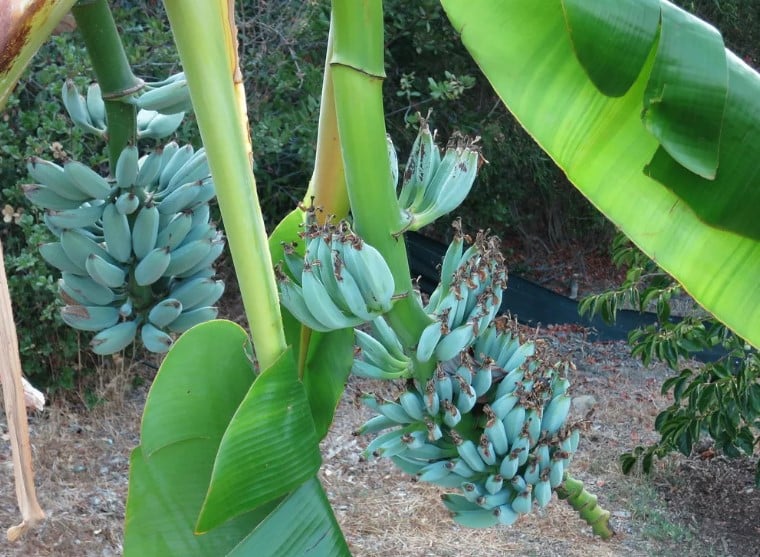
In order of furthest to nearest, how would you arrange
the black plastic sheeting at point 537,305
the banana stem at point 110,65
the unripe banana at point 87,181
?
the black plastic sheeting at point 537,305 → the unripe banana at point 87,181 → the banana stem at point 110,65

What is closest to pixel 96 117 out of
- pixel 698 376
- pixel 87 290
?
pixel 87 290

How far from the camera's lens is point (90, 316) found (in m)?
1.11

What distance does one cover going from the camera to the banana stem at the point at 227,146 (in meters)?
0.52

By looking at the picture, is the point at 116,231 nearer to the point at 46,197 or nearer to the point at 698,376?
the point at 46,197

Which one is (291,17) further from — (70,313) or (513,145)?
(70,313)

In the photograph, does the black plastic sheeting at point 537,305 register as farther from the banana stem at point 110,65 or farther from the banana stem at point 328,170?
the banana stem at point 328,170

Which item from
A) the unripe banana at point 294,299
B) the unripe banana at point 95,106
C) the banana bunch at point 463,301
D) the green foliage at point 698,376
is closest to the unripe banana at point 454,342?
the banana bunch at point 463,301

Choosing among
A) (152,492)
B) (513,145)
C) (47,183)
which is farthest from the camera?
(513,145)

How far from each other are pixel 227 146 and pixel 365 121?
0.38 ft

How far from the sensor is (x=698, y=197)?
64 centimetres

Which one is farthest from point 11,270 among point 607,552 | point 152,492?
point 152,492

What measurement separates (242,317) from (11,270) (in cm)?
104

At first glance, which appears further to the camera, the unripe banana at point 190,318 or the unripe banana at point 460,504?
the unripe banana at point 190,318

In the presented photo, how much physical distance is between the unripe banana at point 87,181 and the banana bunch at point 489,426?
512mm
